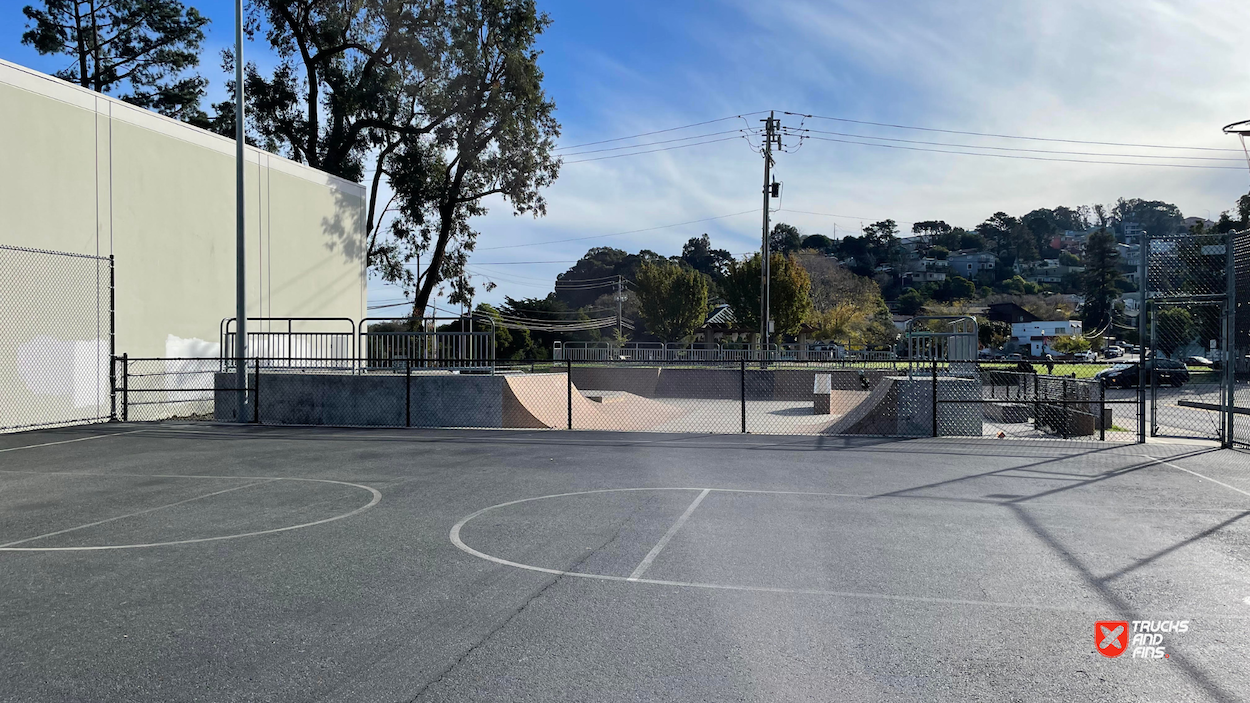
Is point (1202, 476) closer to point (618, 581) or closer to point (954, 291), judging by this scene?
point (618, 581)

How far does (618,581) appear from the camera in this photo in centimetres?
585

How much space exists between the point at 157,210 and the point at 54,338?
14.0 ft

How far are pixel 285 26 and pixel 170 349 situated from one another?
1952cm

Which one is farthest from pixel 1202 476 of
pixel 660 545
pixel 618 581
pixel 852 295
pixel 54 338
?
pixel 852 295

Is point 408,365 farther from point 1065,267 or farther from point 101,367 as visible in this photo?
point 1065,267

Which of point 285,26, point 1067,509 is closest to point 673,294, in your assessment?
point 285,26

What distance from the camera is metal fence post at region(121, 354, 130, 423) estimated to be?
18.0 m

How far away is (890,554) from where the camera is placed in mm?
6609

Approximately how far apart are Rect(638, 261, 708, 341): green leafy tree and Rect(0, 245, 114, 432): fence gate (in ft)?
155

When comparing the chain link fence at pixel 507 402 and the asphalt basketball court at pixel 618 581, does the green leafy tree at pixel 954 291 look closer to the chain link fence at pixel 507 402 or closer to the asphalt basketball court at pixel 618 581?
the chain link fence at pixel 507 402

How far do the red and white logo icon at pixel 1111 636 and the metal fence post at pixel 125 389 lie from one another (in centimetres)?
1887

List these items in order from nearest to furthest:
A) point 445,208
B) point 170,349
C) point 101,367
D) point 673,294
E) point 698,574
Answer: point 698,574 → point 101,367 → point 170,349 → point 445,208 → point 673,294

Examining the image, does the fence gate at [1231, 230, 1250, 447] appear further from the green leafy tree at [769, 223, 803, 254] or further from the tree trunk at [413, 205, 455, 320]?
the green leafy tree at [769, 223, 803, 254]

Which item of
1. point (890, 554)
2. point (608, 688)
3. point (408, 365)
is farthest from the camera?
point (408, 365)
